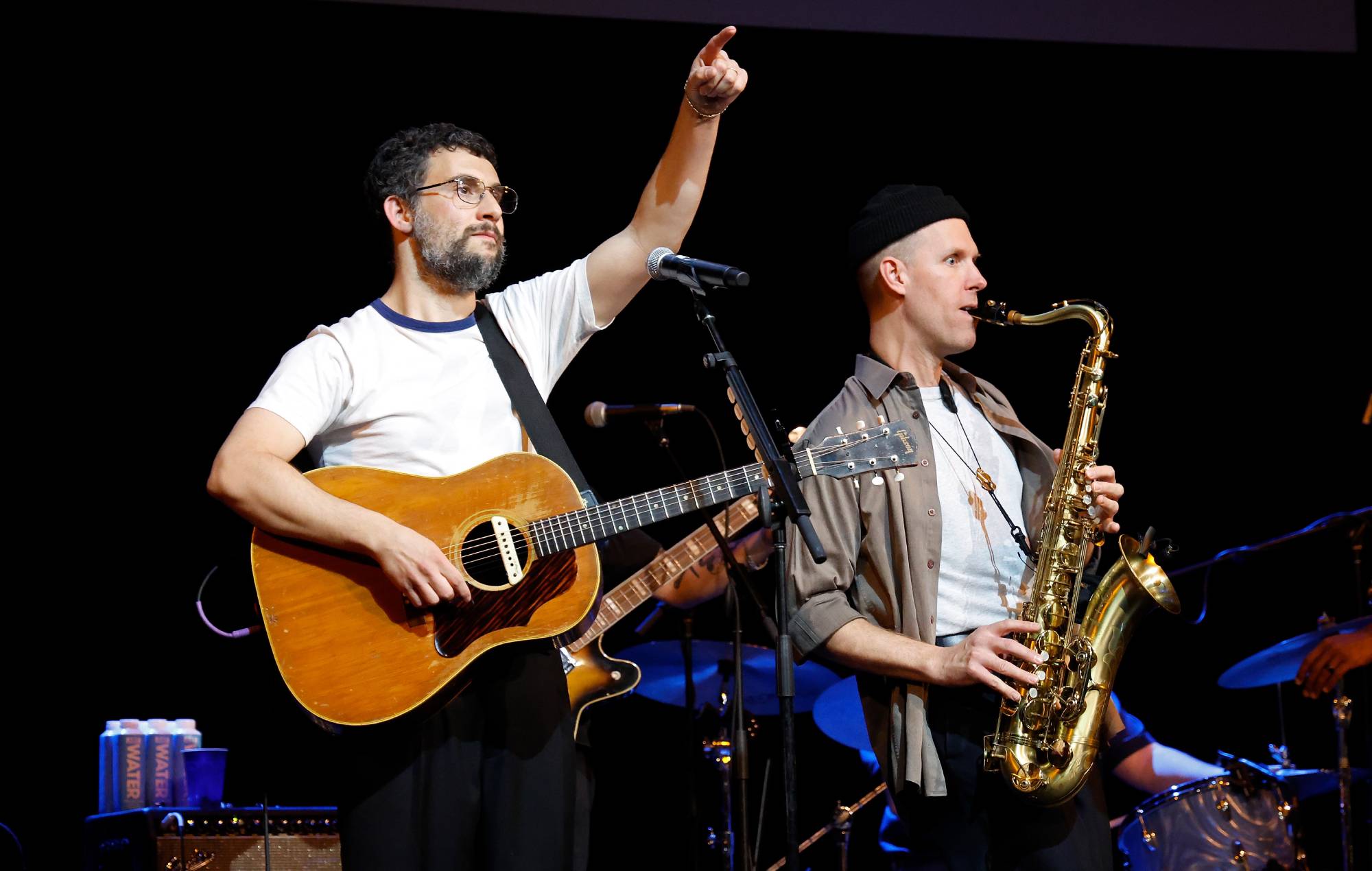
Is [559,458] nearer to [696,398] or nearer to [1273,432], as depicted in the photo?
[696,398]

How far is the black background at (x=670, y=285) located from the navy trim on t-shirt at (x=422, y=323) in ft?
7.76

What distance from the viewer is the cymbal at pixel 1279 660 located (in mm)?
4379

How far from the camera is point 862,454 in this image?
263 cm

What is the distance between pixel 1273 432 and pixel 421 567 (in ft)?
15.8

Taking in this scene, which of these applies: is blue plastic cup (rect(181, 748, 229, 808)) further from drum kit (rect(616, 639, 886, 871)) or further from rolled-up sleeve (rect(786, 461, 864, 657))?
rolled-up sleeve (rect(786, 461, 864, 657))

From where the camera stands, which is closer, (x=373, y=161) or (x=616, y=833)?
(x=373, y=161)

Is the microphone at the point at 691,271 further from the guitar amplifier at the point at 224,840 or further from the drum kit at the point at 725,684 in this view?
the guitar amplifier at the point at 224,840

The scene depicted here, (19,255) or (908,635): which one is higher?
(19,255)

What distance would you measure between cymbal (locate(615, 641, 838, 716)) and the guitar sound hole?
2.10 meters

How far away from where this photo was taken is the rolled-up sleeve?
2.87 metres

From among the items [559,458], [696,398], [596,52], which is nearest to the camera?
[559,458]

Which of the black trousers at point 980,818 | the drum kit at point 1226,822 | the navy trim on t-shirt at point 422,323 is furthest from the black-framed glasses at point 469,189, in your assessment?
the drum kit at point 1226,822

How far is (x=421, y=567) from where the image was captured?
251 cm

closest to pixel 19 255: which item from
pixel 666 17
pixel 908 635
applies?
pixel 666 17
